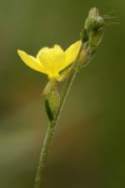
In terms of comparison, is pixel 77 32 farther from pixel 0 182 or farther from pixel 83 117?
pixel 0 182

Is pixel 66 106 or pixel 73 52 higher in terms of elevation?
pixel 66 106

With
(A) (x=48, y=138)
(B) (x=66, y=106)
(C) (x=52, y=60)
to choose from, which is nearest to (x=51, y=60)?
(C) (x=52, y=60)

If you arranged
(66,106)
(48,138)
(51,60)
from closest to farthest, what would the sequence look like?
1. (48,138)
2. (51,60)
3. (66,106)

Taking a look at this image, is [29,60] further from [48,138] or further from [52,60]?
[48,138]

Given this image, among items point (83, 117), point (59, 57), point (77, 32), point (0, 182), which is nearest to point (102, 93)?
point (83, 117)

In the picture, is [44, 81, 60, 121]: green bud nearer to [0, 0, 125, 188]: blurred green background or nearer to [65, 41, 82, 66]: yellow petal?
[65, 41, 82, 66]: yellow petal

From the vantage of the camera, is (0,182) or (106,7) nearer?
(0,182)
